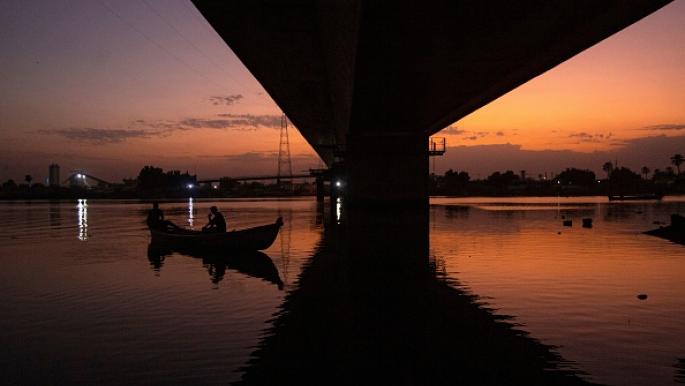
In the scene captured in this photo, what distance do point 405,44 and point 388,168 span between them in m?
33.0

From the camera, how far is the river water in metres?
9.03

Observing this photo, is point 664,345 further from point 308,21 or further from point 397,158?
point 397,158

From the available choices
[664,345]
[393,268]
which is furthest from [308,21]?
[664,345]

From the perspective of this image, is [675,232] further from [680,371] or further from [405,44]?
[680,371]

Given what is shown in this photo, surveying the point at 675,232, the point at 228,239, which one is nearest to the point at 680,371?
the point at 228,239

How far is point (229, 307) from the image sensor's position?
44.5 ft

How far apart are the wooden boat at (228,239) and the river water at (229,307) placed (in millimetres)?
773

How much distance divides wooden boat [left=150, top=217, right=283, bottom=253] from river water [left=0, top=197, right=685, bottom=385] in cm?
77

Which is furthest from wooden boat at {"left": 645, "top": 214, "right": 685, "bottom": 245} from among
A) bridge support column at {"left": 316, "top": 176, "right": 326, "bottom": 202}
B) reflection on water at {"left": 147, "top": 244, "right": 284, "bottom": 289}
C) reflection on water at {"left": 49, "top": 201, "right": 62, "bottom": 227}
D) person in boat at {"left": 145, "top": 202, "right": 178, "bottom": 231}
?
bridge support column at {"left": 316, "top": 176, "right": 326, "bottom": 202}

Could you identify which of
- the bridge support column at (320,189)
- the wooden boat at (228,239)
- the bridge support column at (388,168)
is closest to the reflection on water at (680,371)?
the wooden boat at (228,239)

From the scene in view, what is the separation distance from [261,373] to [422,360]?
248 centimetres

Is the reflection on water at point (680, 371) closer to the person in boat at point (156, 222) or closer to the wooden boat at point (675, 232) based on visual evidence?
the person in boat at point (156, 222)

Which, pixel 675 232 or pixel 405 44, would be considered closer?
pixel 405 44

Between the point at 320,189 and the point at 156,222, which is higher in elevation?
the point at 320,189
